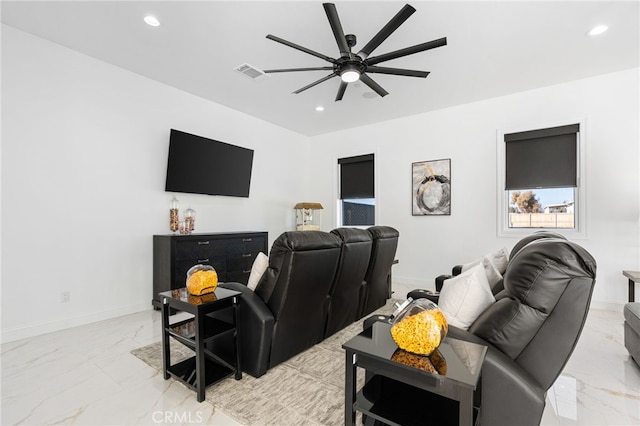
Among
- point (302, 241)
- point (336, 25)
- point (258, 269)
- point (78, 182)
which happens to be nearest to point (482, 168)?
point (336, 25)

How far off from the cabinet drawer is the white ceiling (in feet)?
6.99

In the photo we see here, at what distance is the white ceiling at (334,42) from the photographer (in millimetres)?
2584

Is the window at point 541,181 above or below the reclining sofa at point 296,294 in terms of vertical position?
above

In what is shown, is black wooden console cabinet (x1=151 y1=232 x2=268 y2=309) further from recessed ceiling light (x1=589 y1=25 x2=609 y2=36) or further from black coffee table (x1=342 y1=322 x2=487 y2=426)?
recessed ceiling light (x1=589 y1=25 x2=609 y2=36)

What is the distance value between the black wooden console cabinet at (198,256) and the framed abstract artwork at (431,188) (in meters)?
2.81

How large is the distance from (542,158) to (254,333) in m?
4.39

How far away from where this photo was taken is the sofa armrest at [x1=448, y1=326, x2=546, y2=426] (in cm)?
123

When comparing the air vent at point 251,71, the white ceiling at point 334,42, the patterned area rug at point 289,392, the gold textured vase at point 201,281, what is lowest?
the patterned area rug at point 289,392

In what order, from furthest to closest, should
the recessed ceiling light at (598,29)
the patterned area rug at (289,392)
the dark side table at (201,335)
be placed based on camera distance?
1. the recessed ceiling light at (598,29)
2. the dark side table at (201,335)
3. the patterned area rug at (289,392)

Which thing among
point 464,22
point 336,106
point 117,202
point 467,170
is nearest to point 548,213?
point 467,170

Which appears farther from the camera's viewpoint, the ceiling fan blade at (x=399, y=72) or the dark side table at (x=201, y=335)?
the ceiling fan blade at (x=399, y=72)

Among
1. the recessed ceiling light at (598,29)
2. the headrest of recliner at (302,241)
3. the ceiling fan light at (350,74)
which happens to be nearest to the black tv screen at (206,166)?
the ceiling fan light at (350,74)

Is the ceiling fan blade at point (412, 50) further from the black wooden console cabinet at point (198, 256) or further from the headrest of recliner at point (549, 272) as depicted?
the black wooden console cabinet at point (198, 256)

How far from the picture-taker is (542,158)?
163 inches
